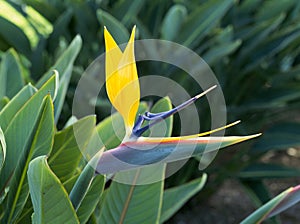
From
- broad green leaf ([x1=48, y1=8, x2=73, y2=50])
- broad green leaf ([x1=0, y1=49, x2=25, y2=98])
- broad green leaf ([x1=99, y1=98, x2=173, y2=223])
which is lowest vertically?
broad green leaf ([x1=48, y1=8, x2=73, y2=50])

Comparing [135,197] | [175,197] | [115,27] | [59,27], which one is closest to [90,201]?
[135,197]

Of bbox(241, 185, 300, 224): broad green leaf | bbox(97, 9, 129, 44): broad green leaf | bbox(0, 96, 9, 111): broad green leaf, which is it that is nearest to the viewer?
bbox(241, 185, 300, 224): broad green leaf

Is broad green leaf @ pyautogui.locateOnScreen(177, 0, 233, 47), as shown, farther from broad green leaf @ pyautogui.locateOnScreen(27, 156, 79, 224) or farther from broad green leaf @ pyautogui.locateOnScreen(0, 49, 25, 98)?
broad green leaf @ pyautogui.locateOnScreen(27, 156, 79, 224)

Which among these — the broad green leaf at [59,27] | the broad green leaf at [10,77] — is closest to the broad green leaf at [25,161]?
the broad green leaf at [10,77]

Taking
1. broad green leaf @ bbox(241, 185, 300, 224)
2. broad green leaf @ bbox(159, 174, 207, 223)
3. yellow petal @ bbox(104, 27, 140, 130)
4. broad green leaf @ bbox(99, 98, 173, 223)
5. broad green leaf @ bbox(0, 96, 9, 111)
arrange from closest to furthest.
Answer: yellow petal @ bbox(104, 27, 140, 130) < broad green leaf @ bbox(241, 185, 300, 224) < broad green leaf @ bbox(99, 98, 173, 223) < broad green leaf @ bbox(0, 96, 9, 111) < broad green leaf @ bbox(159, 174, 207, 223)

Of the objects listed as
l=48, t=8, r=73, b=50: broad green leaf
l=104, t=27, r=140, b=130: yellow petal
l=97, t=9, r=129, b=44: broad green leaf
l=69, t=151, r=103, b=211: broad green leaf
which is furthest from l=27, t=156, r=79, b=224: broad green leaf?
l=48, t=8, r=73, b=50: broad green leaf
